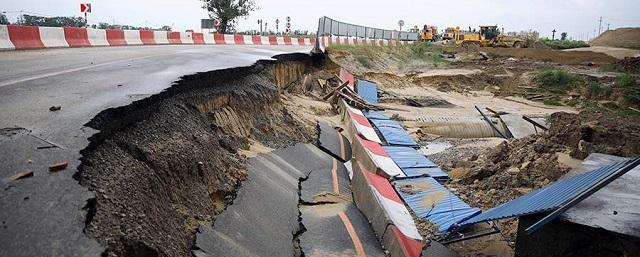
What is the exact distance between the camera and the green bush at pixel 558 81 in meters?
24.0

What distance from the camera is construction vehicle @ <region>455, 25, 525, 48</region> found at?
4509cm

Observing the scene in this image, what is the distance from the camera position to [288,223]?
5.63 metres

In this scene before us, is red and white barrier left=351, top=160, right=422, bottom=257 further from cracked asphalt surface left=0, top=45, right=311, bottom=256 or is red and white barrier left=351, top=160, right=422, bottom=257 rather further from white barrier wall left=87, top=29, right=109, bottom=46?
white barrier wall left=87, top=29, right=109, bottom=46

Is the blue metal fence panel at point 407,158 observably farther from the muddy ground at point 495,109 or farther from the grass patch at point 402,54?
the grass patch at point 402,54

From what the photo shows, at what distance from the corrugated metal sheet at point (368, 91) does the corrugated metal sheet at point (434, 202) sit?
931 centimetres

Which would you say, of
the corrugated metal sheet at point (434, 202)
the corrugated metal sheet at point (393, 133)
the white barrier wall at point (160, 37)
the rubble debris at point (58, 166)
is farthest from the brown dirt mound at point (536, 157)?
the white barrier wall at point (160, 37)

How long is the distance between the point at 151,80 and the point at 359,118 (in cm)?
778

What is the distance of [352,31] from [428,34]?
78.7 feet

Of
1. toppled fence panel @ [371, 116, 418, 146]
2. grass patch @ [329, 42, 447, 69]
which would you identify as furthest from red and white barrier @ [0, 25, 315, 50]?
toppled fence panel @ [371, 116, 418, 146]

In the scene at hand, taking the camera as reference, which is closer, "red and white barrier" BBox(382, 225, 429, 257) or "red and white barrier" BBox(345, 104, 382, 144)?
"red and white barrier" BBox(382, 225, 429, 257)

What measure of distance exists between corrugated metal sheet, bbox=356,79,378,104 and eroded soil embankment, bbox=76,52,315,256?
10.1 m

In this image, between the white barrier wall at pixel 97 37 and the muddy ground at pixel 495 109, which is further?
the white barrier wall at pixel 97 37

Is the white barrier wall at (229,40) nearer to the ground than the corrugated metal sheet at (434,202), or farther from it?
farther from it

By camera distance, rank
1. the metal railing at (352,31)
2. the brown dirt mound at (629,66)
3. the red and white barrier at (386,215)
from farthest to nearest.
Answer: the brown dirt mound at (629,66) < the metal railing at (352,31) < the red and white barrier at (386,215)
